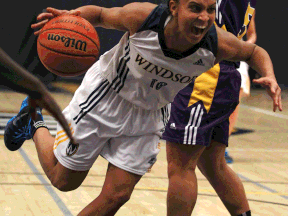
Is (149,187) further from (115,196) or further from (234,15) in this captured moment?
(234,15)

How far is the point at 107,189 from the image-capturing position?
7.44ft

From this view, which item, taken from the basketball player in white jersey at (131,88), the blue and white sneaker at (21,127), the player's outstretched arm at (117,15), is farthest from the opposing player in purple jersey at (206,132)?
the blue and white sneaker at (21,127)

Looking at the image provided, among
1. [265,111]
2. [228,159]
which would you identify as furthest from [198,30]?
[265,111]

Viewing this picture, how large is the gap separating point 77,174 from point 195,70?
0.83 meters

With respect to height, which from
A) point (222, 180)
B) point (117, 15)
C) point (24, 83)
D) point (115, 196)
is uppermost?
point (24, 83)

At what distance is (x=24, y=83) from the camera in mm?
1225

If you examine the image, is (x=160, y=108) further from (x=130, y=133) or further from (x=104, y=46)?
(x=104, y=46)

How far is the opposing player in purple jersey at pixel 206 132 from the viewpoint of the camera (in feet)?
8.40

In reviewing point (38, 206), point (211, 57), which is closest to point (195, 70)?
point (211, 57)

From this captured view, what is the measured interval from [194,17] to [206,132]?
A: 0.84 m

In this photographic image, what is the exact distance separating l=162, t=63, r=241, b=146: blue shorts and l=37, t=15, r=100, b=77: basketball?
0.64m

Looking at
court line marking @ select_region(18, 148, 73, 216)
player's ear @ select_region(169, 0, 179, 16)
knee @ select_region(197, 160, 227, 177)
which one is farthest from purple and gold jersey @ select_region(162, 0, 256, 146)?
court line marking @ select_region(18, 148, 73, 216)

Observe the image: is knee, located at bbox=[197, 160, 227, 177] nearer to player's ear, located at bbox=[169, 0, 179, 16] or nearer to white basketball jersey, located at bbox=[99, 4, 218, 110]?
white basketball jersey, located at bbox=[99, 4, 218, 110]

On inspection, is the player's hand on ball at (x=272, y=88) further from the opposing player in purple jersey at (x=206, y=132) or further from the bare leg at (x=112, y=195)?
the bare leg at (x=112, y=195)
